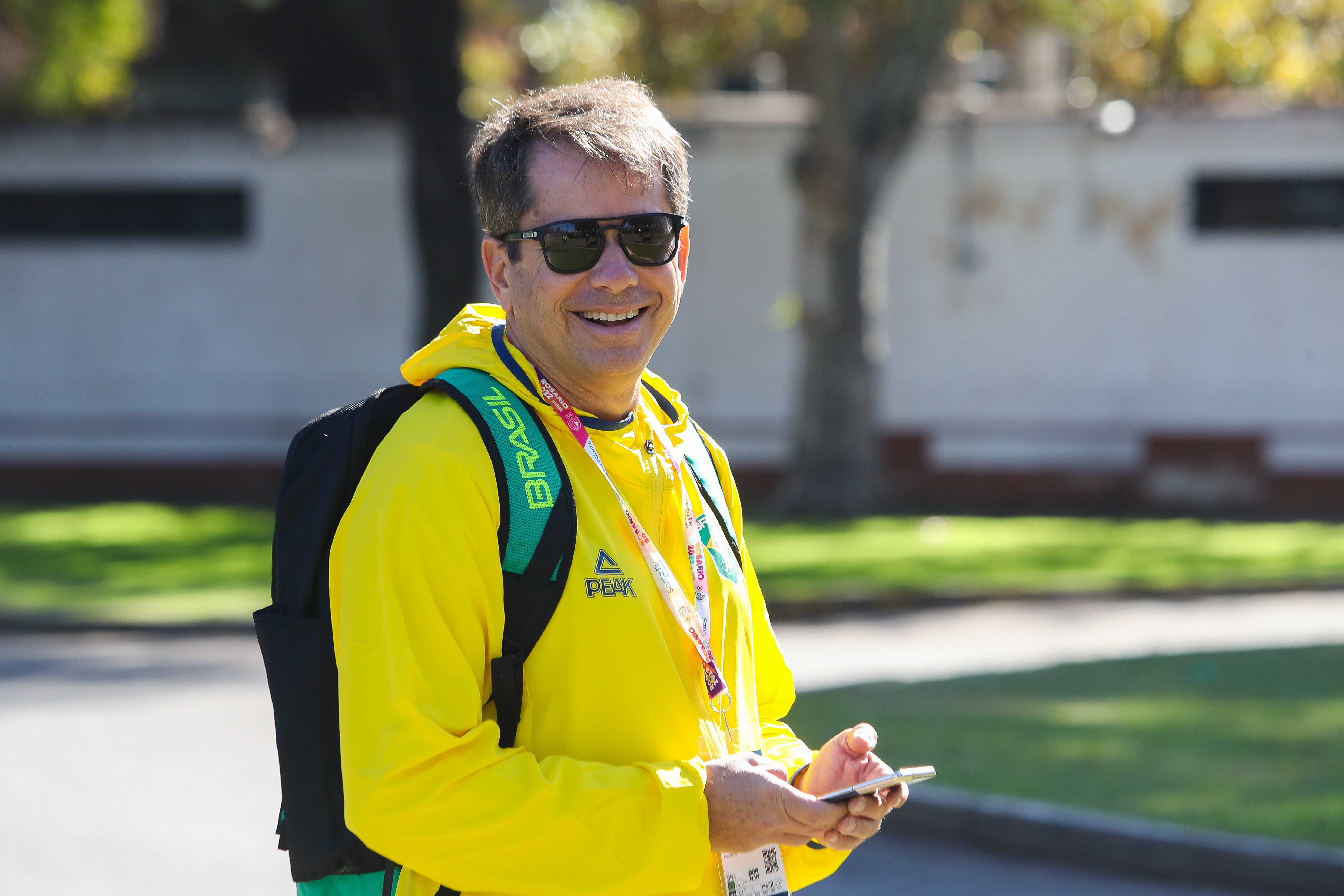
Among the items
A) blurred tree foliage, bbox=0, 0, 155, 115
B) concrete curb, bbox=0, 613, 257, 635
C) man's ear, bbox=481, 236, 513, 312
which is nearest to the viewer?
man's ear, bbox=481, 236, 513, 312

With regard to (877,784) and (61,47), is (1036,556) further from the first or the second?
(61,47)

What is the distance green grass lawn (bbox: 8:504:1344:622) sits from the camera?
12266 millimetres

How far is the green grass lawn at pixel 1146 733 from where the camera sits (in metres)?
6.12

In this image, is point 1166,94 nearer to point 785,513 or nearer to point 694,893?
point 785,513

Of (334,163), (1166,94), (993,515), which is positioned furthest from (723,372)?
(1166,94)

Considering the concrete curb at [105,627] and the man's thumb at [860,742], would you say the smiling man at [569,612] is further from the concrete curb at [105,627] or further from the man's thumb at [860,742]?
the concrete curb at [105,627]

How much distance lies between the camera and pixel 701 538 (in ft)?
7.71

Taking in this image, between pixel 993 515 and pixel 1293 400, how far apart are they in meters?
3.93

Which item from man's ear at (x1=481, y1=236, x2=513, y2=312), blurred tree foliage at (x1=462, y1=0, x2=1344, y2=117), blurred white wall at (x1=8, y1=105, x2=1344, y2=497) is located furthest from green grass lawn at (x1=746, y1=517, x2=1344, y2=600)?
man's ear at (x1=481, y1=236, x2=513, y2=312)

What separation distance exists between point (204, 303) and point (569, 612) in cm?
1854

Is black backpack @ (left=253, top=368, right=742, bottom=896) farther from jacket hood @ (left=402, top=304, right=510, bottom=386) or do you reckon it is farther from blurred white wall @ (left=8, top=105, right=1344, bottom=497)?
blurred white wall @ (left=8, top=105, right=1344, bottom=497)

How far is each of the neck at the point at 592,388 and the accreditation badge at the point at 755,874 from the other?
2.03 feet

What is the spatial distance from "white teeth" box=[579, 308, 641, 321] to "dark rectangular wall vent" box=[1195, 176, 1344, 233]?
1751 centimetres

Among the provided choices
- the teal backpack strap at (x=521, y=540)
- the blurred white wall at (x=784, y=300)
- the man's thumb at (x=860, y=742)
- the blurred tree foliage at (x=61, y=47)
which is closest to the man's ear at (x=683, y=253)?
the teal backpack strap at (x=521, y=540)
